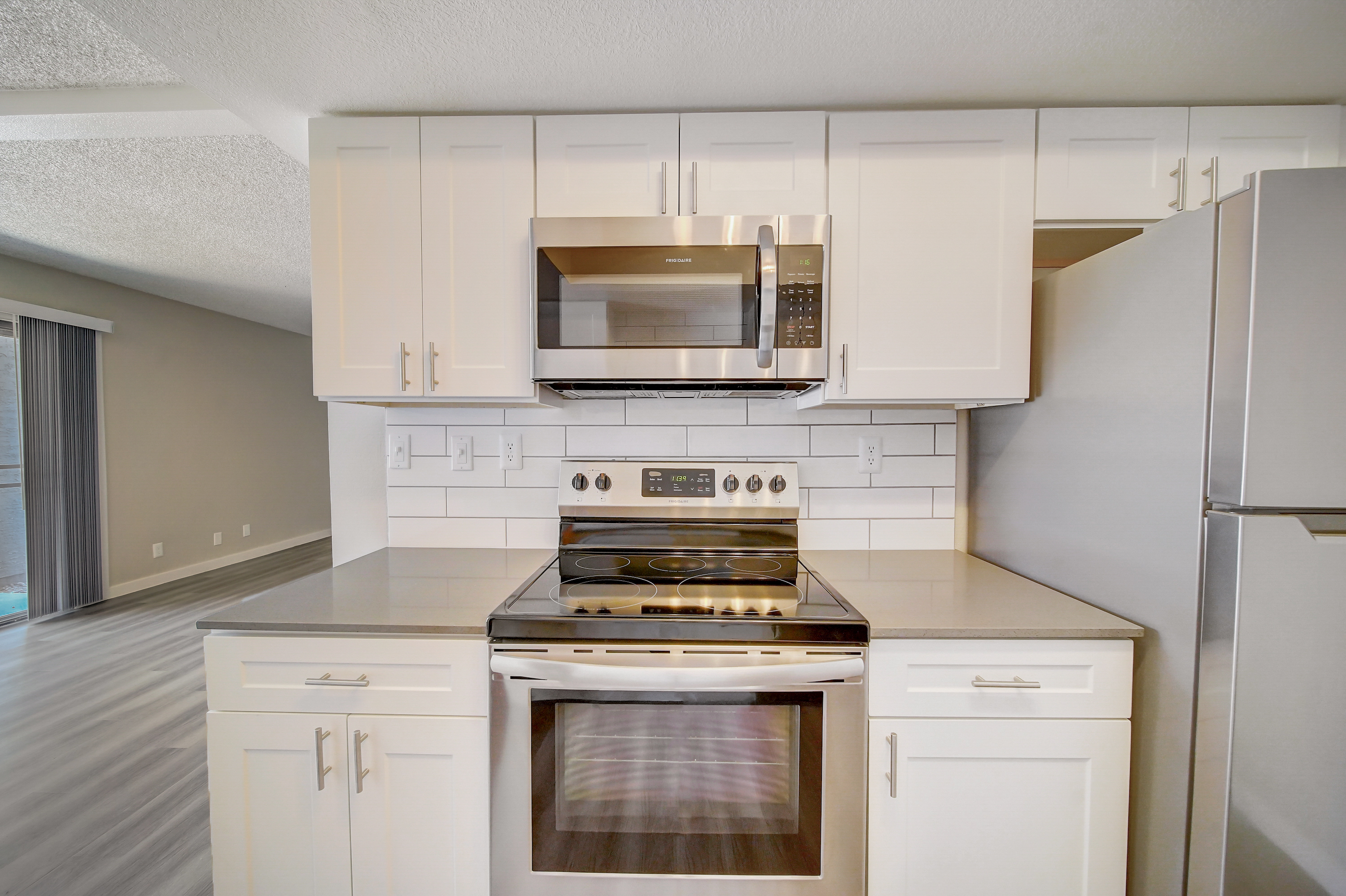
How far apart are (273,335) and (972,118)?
670cm

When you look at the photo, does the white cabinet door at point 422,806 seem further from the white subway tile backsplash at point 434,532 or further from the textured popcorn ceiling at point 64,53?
the textured popcorn ceiling at point 64,53

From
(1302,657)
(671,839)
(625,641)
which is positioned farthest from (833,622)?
(1302,657)

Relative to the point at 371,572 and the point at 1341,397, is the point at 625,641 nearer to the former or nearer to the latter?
the point at 371,572

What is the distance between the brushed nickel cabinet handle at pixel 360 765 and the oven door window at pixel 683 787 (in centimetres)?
38

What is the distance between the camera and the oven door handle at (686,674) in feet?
3.51

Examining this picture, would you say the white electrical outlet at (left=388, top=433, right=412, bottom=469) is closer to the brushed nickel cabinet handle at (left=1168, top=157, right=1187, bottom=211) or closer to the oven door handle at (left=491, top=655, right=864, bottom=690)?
the oven door handle at (left=491, top=655, right=864, bottom=690)

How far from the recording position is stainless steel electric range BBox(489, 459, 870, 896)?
110 centimetres

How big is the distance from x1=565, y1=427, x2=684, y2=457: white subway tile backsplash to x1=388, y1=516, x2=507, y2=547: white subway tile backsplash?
0.43 meters

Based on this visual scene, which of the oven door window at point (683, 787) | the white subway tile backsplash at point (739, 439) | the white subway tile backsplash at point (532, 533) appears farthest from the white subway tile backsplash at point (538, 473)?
the oven door window at point (683, 787)

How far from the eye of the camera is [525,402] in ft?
4.78

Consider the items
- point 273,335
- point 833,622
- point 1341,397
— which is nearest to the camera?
point 1341,397

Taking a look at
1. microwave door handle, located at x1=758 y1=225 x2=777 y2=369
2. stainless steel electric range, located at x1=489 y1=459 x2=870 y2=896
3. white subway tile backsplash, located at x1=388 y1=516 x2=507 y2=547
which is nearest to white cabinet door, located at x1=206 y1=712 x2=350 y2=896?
stainless steel electric range, located at x1=489 y1=459 x2=870 y2=896

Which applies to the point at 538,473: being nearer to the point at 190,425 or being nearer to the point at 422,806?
the point at 422,806

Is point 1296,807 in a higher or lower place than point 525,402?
lower
